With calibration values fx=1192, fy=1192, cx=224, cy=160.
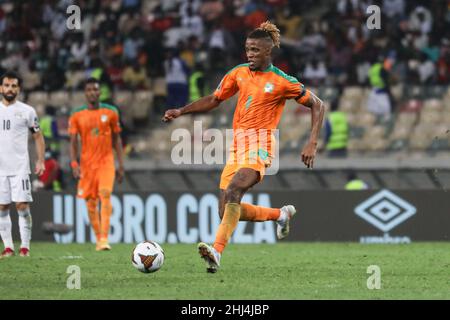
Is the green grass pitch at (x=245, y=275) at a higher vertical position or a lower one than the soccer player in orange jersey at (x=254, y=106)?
lower

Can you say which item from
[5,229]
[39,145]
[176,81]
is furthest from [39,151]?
[176,81]

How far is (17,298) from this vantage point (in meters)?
9.05

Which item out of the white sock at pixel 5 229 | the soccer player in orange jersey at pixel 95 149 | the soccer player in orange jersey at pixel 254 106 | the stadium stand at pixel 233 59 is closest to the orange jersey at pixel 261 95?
the soccer player in orange jersey at pixel 254 106

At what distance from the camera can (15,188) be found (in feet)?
45.2

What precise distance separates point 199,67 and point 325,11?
299cm

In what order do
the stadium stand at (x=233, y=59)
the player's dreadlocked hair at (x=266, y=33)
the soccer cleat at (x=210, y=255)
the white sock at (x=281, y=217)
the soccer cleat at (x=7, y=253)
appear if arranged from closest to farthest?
the soccer cleat at (x=210, y=255)
the player's dreadlocked hair at (x=266, y=33)
the white sock at (x=281, y=217)
the soccer cleat at (x=7, y=253)
the stadium stand at (x=233, y=59)

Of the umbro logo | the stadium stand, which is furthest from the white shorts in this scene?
the umbro logo

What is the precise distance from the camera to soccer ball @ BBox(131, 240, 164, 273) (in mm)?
10906

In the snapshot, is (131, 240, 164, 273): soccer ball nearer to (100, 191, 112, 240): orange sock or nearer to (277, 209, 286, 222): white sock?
(277, 209, 286, 222): white sock

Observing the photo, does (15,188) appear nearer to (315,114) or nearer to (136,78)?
(315,114)

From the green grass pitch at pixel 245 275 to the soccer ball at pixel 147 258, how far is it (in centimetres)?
9

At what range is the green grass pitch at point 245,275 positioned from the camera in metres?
9.38

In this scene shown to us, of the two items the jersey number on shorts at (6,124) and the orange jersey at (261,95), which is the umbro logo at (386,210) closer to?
the jersey number on shorts at (6,124)

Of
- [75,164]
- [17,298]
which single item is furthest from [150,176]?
[17,298]
